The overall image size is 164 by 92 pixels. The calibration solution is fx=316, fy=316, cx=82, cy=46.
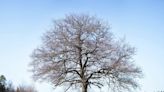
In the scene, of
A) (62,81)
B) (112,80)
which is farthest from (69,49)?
(112,80)

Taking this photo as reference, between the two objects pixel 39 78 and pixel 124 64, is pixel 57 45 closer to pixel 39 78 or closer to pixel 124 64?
pixel 39 78

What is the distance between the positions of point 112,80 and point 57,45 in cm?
549

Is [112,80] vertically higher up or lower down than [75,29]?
lower down

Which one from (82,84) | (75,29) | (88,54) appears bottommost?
(82,84)

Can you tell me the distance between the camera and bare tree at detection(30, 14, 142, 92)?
86.0 feet

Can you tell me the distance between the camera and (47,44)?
26.9m

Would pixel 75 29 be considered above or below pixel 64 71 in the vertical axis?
above

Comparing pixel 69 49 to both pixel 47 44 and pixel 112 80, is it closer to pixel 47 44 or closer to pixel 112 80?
pixel 47 44


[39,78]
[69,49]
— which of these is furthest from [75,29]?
[39,78]

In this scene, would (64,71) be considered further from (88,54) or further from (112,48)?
(112,48)

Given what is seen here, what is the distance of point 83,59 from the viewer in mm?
26578

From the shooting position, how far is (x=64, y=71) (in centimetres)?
2653

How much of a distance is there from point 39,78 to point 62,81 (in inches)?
77.9

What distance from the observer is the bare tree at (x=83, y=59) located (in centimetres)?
2622
